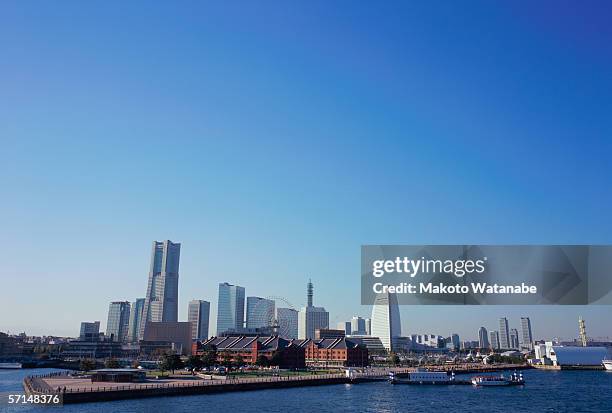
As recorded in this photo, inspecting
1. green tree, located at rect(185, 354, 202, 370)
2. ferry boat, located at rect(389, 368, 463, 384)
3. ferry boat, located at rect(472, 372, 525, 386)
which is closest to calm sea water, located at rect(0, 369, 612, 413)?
ferry boat, located at rect(472, 372, 525, 386)

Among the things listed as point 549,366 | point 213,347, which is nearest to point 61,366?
point 213,347

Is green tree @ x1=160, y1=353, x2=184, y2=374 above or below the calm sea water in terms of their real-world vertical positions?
above

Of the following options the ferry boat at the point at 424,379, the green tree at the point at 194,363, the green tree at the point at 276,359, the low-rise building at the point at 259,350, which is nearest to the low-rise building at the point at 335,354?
the low-rise building at the point at 259,350

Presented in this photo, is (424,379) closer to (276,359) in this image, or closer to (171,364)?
(276,359)

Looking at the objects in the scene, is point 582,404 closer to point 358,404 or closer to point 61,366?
point 358,404

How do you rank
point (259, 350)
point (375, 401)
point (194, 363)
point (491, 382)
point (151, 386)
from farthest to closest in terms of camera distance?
1. point (259, 350)
2. point (194, 363)
3. point (491, 382)
4. point (375, 401)
5. point (151, 386)

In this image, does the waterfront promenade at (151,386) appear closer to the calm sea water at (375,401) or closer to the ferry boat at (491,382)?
the calm sea water at (375,401)

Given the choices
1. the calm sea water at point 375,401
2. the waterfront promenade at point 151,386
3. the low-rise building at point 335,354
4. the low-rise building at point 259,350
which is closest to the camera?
the calm sea water at point 375,401

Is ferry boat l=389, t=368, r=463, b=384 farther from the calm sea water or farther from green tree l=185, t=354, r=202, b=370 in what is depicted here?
green tree l=185, t=354, r=202, b=370

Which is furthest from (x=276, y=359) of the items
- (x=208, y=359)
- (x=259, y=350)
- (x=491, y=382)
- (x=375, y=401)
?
(x=375, y=401)
